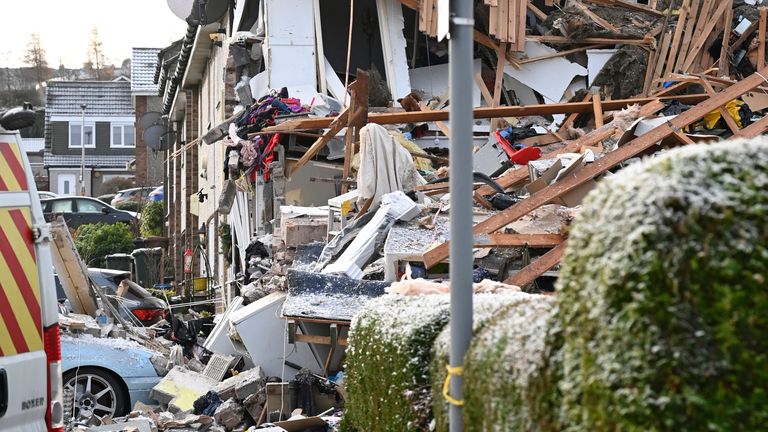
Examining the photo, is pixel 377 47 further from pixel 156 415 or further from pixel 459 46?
pixel 459 46

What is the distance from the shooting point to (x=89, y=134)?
6775cm

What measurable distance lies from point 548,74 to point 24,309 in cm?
1417

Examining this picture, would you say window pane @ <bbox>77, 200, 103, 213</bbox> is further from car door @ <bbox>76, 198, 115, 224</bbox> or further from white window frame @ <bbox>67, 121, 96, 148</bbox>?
white window frame @ <bbox>67, 121, 96, 148</bbox>

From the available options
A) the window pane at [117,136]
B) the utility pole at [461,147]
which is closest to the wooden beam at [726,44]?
the utility pole at [461,147]

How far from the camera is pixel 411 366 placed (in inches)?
214

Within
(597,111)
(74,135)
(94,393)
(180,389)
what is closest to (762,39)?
(597,111)

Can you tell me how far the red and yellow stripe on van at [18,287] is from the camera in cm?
556

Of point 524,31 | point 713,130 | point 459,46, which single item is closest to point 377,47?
point 524,31

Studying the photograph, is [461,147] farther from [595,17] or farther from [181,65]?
[181,65]

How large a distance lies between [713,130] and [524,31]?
4832 mm

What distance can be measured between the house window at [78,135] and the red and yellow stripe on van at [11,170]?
63.0m

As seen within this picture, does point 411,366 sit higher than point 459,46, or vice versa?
point 459,46

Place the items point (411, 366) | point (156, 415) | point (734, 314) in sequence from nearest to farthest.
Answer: point (734, 314)
point (411, 366)
point (156, 415)

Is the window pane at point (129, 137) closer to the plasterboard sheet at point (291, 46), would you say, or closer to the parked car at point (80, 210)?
the parked car at point (80, 210)
